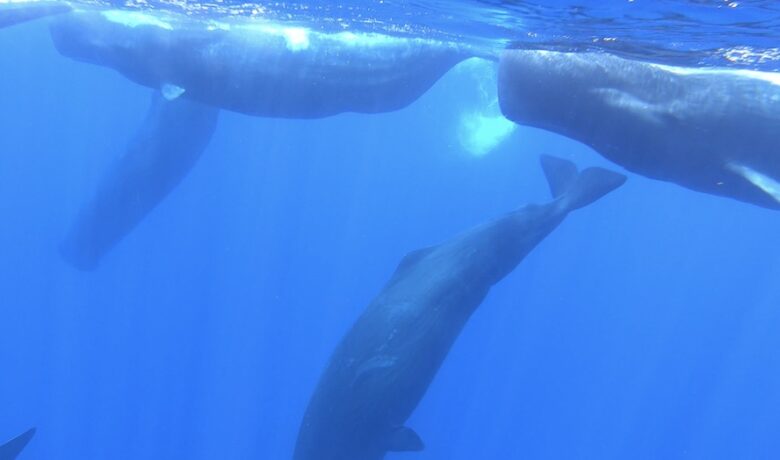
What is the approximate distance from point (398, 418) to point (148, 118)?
10503 mm

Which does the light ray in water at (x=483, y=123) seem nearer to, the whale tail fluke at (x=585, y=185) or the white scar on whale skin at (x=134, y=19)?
the whale tail fluke at (x=585, y=185)

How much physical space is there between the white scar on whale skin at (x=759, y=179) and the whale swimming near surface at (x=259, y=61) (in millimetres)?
6210

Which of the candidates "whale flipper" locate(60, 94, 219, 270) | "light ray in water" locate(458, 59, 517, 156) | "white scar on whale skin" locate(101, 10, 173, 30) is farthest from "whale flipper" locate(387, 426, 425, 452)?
"light ray in water" locate(458, 59, 517, 156)

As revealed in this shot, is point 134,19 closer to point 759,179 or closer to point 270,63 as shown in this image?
point 270,63

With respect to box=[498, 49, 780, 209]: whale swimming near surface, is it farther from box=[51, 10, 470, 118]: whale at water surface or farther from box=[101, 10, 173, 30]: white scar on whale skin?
box=[101, 10, 173, 30]: white scar on whale skin

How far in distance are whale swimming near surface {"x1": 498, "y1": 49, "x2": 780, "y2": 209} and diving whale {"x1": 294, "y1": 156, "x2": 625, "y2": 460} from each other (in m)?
2.52

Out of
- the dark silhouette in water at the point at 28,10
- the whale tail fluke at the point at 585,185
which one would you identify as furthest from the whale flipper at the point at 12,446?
the dark silhouette in water at the point at 28,10

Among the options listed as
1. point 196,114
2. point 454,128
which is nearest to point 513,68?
point 196,114

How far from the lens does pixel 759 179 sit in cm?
714

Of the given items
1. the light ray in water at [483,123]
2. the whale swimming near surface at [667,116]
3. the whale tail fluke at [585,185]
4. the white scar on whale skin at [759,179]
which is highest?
the whale swimming near surface at [667,116]

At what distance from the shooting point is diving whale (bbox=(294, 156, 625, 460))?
32.7ft

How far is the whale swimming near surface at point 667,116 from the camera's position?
752 cm

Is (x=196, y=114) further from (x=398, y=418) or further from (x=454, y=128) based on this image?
(x=454, y=128)

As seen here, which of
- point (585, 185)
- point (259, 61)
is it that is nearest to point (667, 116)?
point (585, 185)
